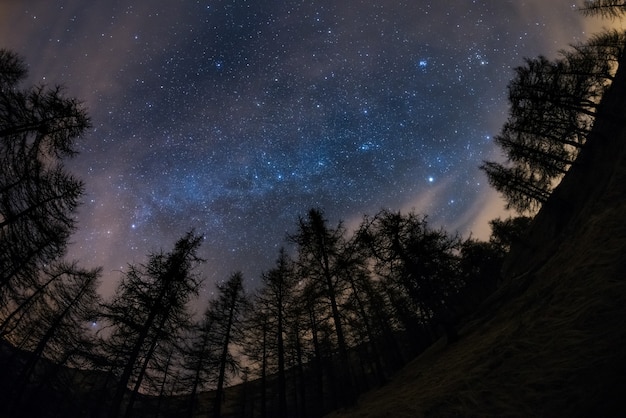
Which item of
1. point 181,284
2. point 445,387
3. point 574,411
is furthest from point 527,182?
point 181,284

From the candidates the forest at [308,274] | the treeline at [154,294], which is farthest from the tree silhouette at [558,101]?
the treeline at [154,294]

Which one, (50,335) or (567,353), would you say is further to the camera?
(50,335)

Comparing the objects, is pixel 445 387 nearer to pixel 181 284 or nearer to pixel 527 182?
pixel 181 284

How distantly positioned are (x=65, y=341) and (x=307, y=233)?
1579 cm

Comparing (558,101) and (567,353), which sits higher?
(558,101)

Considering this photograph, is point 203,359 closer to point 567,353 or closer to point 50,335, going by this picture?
point 50,335

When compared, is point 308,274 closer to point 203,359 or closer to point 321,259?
point 321,259

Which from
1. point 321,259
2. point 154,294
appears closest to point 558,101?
point 321,259

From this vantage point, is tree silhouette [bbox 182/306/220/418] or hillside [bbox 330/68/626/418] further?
tree silhouette [bbox 182/306/220/418]

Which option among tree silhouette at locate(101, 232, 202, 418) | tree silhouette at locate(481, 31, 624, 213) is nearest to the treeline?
tree silhouette at locate(101, 232, 202, 418)

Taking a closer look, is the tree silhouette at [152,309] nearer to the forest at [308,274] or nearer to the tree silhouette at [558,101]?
the forest at [308,274]

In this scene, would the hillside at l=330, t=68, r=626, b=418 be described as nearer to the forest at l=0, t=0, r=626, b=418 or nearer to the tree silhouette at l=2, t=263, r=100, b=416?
the forest at l=0, t=0, r=626, b=418

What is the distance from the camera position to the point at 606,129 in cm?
1411

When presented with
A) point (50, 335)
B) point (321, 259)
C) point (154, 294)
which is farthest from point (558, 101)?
point (50, 335)
